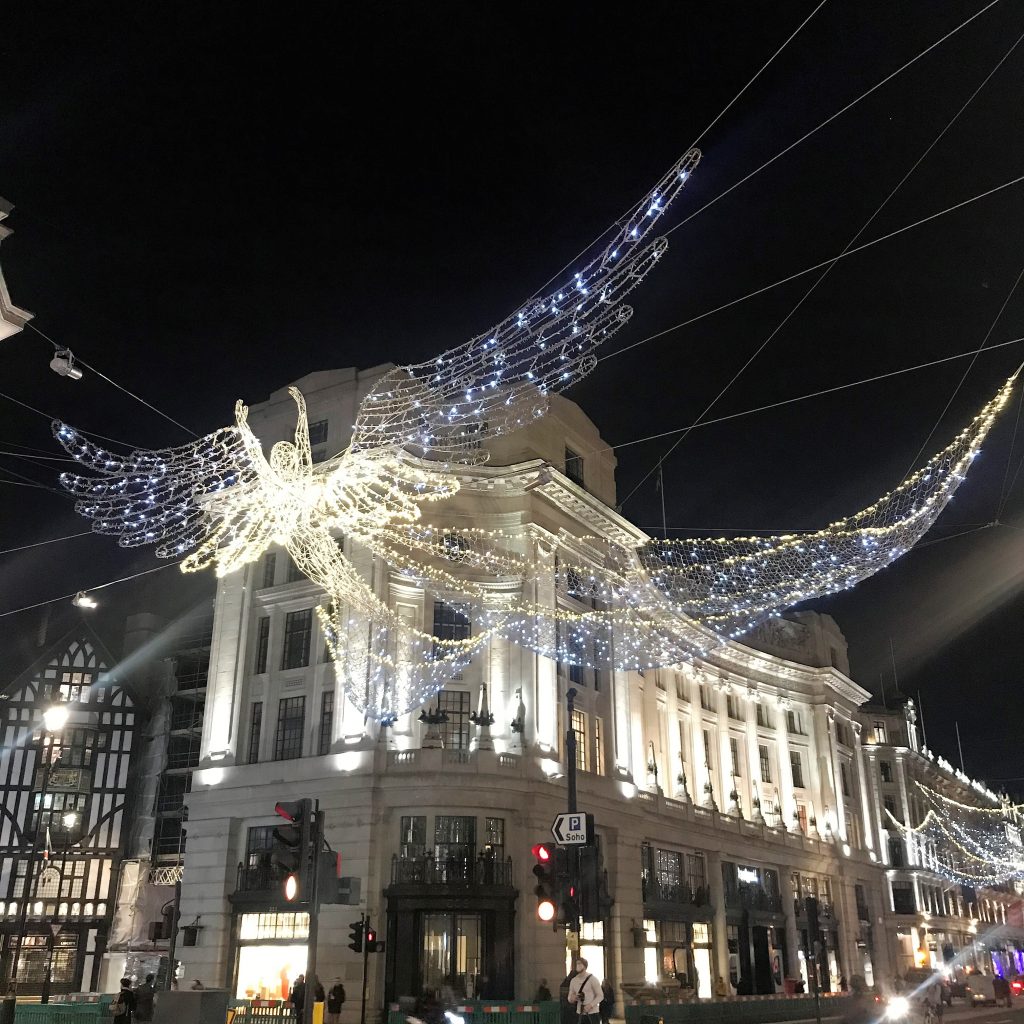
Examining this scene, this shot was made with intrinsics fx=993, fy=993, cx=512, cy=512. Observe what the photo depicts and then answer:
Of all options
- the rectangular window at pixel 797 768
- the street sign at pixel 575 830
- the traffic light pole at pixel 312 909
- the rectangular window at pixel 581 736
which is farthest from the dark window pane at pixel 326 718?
the rectangular window at pixel 797 768

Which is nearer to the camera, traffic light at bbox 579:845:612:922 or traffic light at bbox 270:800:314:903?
traffic light at bbox 270:800:314:903

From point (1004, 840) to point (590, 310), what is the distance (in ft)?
303

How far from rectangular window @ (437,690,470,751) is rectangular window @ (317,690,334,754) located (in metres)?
3.79

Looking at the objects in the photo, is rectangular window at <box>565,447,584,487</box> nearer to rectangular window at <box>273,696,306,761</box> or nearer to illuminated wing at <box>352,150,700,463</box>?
rectangular window at <box>273,696,306,761</box>

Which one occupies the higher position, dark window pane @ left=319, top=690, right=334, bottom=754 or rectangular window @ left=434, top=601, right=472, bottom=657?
rectangular window @ left=434, top=601, right=472, bottom=657

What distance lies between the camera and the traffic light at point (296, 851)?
11039 mm

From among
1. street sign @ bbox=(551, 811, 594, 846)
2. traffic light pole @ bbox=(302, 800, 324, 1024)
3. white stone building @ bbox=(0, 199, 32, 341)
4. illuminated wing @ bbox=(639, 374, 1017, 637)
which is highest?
white stone building @ bbox=(0, 199, 32, 341)

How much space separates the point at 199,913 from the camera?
3369cm

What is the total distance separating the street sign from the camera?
16.2 meters

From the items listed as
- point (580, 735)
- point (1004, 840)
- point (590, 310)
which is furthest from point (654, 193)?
point (1004, 840)

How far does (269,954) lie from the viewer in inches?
1276

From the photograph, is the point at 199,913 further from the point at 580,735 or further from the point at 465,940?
the point at 580,735

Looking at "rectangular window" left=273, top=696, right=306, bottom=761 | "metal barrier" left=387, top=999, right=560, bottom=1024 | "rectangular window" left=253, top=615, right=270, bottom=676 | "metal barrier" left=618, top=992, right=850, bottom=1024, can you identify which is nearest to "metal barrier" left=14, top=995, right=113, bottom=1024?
"metal barrier" left=387, top=999, right=560, bottom=1024

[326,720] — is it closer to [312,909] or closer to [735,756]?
[312,909]
